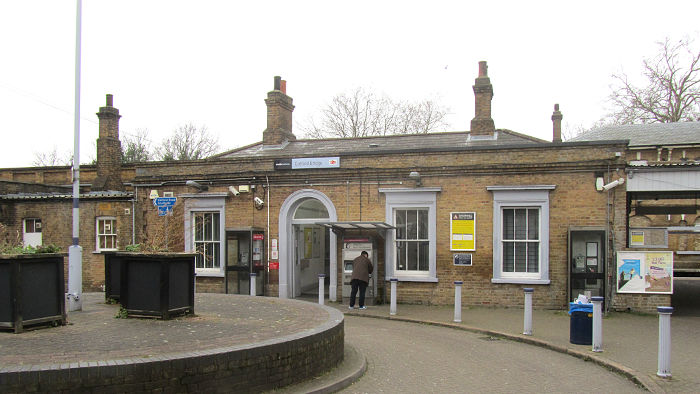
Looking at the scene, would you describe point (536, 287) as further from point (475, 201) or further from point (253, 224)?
point (253, 224)

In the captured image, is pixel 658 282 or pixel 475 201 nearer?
pixel 658 282

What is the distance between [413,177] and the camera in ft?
52.0

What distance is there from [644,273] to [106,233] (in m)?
17.7

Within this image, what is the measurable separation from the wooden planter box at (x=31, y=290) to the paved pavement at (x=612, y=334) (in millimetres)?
4857

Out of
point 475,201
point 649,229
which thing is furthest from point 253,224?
point 649,229

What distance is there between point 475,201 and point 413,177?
188 centimetres

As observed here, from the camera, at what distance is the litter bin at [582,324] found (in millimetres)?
10367

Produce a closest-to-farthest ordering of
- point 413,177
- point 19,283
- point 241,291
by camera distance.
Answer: point 19,283 → point 413,177 → point 241,291

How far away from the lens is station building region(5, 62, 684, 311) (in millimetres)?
14570

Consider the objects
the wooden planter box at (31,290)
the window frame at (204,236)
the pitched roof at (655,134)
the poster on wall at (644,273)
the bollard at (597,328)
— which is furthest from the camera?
the pitched roof at (655,134)

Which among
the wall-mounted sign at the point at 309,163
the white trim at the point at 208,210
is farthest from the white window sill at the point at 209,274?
the wall-mounted sign at the point at 309,163

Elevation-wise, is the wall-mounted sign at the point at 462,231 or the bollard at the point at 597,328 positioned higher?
the wall-mounted sign at the point at 462,231

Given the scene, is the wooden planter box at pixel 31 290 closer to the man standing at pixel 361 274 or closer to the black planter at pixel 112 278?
the black planter at pixel 112 278

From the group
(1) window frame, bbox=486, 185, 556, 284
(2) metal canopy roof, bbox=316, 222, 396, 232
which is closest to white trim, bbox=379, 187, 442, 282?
(2) metal canopy roof, bbox=316, 222, 396, 232
